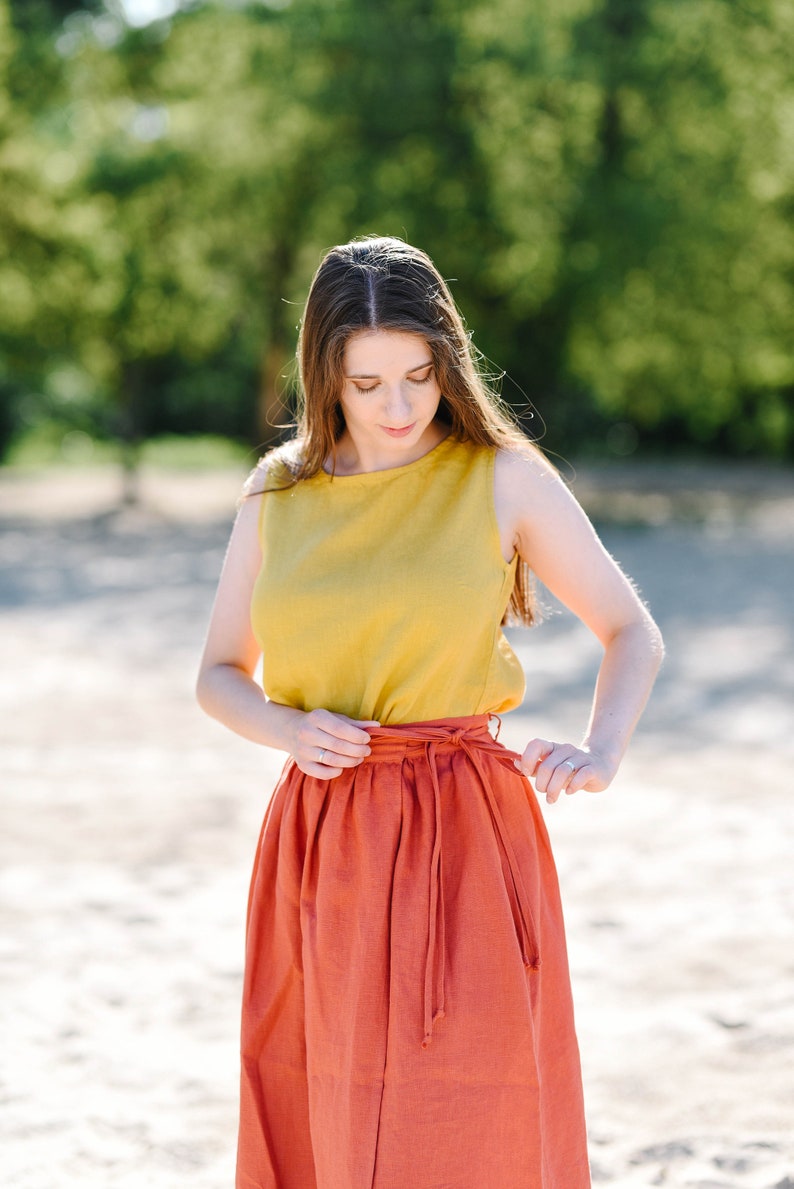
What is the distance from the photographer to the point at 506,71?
55.5 feet

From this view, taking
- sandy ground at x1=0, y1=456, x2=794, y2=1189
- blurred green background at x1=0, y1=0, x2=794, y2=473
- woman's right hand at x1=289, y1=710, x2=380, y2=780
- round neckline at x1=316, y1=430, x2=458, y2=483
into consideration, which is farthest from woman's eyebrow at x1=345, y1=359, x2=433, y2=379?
blurred green background at x1=0, y1=0, x2=794, y2=473

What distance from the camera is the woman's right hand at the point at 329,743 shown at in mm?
1912

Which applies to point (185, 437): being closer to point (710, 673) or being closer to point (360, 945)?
point (710, 673)

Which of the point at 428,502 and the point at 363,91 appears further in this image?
the point at 363,91

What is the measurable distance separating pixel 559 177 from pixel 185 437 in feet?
56.8

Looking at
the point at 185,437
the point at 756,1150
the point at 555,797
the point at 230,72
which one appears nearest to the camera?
the point at 555,797

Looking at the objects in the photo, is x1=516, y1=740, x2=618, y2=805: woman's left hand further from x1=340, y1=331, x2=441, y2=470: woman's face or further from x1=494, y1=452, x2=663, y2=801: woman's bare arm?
x1=340, y1=331, x2=441, y2=470: woman's face

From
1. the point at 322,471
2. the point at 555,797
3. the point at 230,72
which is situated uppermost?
the point at 230,72

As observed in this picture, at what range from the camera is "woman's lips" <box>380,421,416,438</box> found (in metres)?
2.02

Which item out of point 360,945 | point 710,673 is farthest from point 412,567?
point 710,673

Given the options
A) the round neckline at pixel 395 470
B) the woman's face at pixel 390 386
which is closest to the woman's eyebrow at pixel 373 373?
the woman's face at pixel 390 386

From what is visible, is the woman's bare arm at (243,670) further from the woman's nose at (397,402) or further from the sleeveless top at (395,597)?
the woman's nose at (397,402)

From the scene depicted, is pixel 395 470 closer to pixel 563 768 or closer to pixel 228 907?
pixel 563 768

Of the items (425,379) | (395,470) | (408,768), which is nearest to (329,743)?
(408,768)
